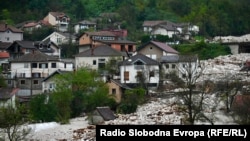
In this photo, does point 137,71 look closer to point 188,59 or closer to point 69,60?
point 188,59

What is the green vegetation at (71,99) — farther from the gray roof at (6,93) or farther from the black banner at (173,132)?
the black banner at (173,132)

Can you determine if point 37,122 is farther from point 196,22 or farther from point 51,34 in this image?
point 196,22

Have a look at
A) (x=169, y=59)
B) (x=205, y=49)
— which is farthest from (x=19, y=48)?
(x=205, y=49)

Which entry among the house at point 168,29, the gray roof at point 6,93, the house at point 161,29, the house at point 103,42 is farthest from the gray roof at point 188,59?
the house at point 161,29

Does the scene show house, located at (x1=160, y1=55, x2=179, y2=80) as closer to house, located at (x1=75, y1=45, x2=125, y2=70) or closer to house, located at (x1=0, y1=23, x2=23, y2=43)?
house, located at (x1=75, y1=45, x2=125, y2=70)

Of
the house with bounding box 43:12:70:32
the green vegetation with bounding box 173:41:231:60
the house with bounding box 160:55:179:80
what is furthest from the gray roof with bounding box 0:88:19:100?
the house with bounding box 43:12:70:32

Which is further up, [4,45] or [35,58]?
[4,45]

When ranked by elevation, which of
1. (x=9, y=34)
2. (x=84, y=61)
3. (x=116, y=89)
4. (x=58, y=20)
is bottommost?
(x=116, y=89)

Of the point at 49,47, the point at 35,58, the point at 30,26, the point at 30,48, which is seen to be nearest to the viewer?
the point at 35,58
